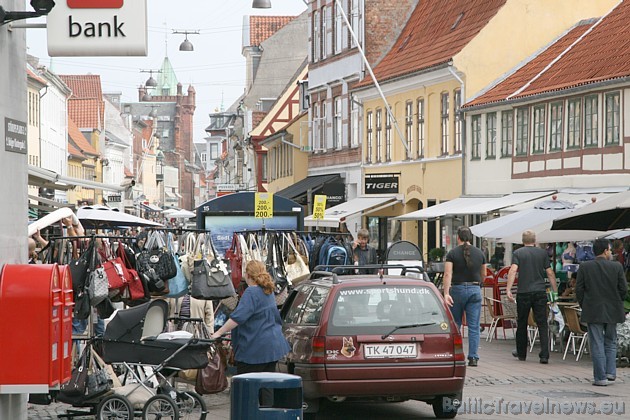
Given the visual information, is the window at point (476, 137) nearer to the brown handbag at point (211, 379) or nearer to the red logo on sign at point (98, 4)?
the brown handbag at point (211, 379)

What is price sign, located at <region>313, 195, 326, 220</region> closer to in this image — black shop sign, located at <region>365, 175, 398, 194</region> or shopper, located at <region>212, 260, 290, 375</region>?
shopper, located at <region>212, 260, 290, 375</region>

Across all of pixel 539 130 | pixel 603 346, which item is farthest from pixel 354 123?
pixel 603 346

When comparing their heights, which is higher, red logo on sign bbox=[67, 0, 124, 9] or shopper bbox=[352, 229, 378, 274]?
red logo on sign bbox=[67, 0, 124, 9]

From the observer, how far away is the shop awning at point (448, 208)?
3562cm

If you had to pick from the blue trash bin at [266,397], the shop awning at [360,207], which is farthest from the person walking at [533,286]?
the shop awning at [360,207]

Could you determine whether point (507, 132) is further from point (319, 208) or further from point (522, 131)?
point (319, 208)

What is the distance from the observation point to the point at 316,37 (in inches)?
2275

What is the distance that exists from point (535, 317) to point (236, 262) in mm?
4318

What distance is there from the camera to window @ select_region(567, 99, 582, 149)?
32.2 meters

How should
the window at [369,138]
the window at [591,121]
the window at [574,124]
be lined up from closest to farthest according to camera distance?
1. the window at [591,121]
2. the window at [574,124]
3. the window at [369,138]

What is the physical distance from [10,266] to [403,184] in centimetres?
3580

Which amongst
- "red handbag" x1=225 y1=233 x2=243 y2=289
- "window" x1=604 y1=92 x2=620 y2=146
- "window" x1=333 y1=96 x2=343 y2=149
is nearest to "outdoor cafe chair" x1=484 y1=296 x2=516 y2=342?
"red handbag" x1=225 y1=233 x2=243 y2=289

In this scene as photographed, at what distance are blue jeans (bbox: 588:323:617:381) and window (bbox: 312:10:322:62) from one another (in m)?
41.9

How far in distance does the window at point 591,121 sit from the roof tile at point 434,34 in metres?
8.09
